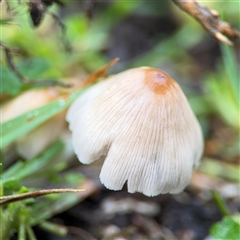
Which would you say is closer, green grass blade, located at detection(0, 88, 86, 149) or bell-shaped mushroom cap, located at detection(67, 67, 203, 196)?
bell-shaped mushroom cap, located at detection(67, 67, 203, 196)

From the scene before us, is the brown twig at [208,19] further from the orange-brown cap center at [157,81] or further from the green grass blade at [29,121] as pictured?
the green grass blade at [29,121]

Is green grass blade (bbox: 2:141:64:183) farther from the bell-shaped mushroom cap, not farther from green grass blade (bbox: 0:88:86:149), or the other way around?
the bell-shaped mushroom cap

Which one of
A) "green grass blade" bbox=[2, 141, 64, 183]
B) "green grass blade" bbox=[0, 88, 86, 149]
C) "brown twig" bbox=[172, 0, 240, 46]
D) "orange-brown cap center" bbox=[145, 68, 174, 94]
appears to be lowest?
"green grass blade" bbox=[2, 141, 64, 183]

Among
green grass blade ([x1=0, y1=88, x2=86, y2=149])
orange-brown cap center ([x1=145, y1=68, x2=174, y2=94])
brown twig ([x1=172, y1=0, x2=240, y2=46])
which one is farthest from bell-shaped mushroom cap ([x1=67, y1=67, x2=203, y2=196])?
brown twig ([x1=172, y1=0, x2=240, y2=46])

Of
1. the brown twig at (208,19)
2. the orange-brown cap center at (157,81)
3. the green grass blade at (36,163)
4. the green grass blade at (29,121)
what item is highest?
the brown twig at (208,19)

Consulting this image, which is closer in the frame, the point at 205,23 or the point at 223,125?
the point at 205,23

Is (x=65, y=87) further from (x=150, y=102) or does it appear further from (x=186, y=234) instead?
(x=186, y=234)

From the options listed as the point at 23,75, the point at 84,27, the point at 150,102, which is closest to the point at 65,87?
the point at 23,75

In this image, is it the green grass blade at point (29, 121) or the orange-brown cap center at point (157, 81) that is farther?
the green grass blade at point (29, 121)

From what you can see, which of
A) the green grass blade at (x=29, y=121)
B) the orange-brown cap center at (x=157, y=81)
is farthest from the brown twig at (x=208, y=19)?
the green grass blade at (x=29, y=121)
